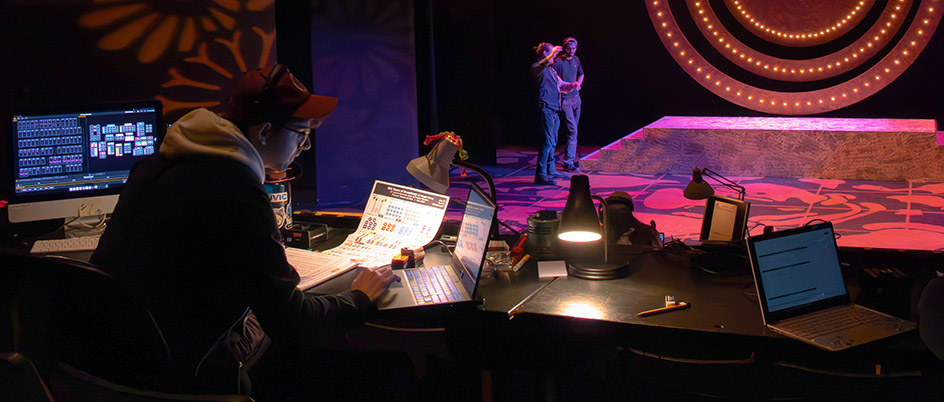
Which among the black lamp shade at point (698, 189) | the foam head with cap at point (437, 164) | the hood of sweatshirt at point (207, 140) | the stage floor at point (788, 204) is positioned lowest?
the stage floor at point (788, 204)

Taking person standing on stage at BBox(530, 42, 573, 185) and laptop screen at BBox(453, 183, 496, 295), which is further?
person standing on stage at BBox(530, 42, 573, 185)

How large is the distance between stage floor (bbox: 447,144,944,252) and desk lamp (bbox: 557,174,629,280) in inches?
86.0

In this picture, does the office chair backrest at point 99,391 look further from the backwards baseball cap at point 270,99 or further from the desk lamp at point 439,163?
the desk lamp at point 439,163

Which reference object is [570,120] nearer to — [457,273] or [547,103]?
[547,103]

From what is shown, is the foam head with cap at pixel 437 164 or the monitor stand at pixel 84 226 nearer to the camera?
the foam head with cap at pixel 437 164

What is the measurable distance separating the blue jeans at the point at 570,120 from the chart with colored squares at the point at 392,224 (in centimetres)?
550

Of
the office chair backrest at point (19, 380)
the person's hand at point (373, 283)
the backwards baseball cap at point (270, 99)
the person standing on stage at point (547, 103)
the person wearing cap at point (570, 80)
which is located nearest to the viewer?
the office chair backrest at point (19, 380)

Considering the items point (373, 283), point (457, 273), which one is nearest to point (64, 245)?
point (373, 283)

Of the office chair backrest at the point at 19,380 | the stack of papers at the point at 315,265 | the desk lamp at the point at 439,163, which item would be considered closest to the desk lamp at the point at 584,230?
the desk lamp at the point at 439,163

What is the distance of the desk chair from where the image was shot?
127 cm

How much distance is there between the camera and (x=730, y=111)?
10219 millimetres

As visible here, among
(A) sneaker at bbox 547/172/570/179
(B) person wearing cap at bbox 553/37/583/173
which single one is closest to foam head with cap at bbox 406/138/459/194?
(A) sneaker at bbox 547/172/570/179

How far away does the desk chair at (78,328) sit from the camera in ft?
4.16

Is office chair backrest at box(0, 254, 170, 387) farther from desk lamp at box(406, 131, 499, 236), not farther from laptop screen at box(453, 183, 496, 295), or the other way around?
desk lamp at box(406, 131, 499, 236)
